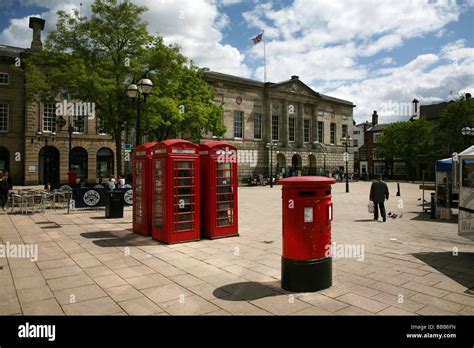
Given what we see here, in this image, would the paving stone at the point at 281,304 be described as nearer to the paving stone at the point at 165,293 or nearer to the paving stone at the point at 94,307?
the paving stone at the point at 165,293

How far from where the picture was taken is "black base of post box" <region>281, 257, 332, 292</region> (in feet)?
17.3

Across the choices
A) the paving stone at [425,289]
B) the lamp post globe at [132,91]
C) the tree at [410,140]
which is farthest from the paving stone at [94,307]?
the tree at [410,140]

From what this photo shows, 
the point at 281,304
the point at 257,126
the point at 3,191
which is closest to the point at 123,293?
the point at 281,304

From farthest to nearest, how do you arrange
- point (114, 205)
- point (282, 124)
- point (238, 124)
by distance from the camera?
point (282, 124)
point (238, 124)
point (114, 205)

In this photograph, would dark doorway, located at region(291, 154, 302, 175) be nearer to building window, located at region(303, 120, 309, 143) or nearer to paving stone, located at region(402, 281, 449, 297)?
building window, located at region(303, 120, 309, 143)

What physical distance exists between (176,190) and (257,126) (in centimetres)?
4223

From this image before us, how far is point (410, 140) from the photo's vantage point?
58188mm

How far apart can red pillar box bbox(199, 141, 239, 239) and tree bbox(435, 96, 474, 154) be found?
4748 centimetres

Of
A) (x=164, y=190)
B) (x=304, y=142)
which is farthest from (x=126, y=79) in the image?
(x=304, y=142)

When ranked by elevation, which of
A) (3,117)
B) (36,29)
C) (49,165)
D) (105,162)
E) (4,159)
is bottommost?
(49,165)

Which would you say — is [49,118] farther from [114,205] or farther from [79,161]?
[114,205]

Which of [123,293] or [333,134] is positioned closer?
Result: [123,293]
